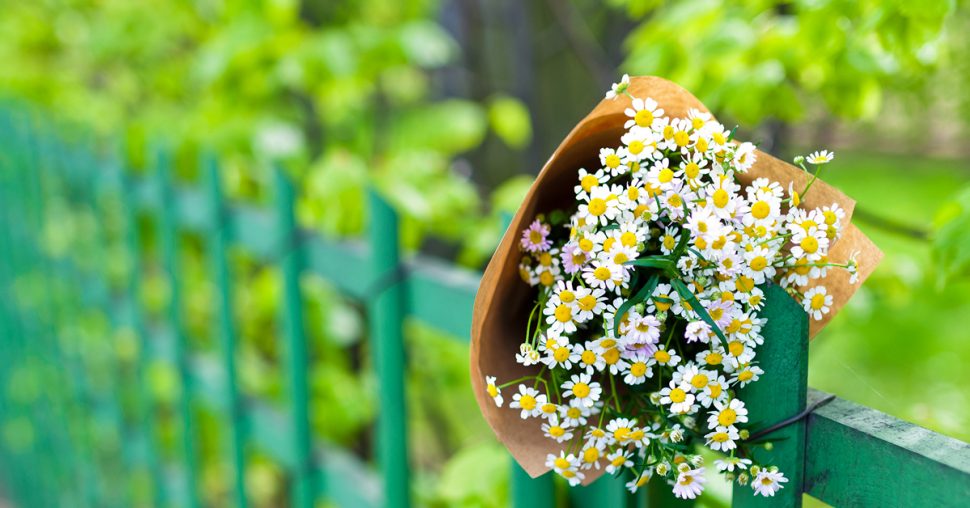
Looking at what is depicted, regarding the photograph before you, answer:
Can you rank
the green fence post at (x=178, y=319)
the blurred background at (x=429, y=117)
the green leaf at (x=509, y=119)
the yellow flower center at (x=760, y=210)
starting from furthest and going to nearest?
the green fence post at (x=178, y=319), the green leaf at (x=509, y=119), the blurred background at (x=429, y=117), the yellow flower center at (x=760, y=210)

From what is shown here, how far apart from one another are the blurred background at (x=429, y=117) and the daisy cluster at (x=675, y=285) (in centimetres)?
46

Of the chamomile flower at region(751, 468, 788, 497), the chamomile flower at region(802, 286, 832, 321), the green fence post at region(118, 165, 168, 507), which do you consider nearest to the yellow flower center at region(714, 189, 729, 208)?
the chamomile flower at region(802, 286, 832, 321)

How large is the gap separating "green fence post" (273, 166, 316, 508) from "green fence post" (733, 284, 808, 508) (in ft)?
3.73

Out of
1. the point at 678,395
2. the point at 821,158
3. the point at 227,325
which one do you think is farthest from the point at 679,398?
the point at 227,325

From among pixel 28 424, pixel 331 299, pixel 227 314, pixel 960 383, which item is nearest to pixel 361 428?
pixel 331 299

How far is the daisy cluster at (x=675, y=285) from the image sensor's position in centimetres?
64

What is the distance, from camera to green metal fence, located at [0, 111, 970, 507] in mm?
709

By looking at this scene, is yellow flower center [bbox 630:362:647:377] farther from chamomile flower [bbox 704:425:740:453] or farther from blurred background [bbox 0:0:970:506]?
blurred background [bbox 0:0:970:506]

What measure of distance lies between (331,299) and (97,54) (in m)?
1.24

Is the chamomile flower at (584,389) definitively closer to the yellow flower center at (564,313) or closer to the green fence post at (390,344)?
the yellow flower center at (564,313)

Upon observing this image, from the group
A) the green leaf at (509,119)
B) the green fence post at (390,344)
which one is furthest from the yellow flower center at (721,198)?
the green leaf at (509,119)

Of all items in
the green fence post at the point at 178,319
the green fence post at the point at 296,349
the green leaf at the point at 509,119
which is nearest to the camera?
the green fence post at the point at 296,349

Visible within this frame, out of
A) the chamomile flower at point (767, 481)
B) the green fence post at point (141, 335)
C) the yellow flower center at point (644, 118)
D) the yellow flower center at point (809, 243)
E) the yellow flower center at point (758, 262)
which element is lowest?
the green fence post at point (141, 335)

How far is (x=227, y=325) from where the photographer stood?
6.57 feet
